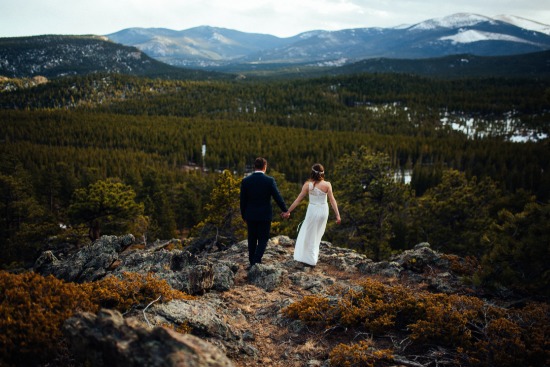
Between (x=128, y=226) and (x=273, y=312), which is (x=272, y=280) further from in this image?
(x=128, y=226)

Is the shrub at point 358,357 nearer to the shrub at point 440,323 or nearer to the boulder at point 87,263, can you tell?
A: the shrub at point 440,323

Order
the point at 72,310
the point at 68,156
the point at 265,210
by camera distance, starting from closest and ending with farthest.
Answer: the point at 72,310, the point at 265,210, the point at 68,156

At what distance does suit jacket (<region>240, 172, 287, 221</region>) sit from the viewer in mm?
8672

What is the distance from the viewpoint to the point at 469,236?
60.3ft

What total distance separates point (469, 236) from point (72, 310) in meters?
20.2

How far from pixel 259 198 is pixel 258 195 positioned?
0.10 metres

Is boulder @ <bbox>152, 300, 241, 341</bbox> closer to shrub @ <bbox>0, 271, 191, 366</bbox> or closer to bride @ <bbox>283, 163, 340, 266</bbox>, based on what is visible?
shrub @ <bbox>0, 271, 191, 366</bbox>

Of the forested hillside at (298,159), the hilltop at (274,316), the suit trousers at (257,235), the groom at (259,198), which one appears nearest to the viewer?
the hilltop at (274,316)

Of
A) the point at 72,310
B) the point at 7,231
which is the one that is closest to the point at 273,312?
the point at 72,310

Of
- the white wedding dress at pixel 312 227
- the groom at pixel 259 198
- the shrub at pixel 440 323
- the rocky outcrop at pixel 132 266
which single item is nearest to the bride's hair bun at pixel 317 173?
the white wedding dress at pixel 312 227

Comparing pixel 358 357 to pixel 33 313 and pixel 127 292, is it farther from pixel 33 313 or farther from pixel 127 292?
pixel 33 313

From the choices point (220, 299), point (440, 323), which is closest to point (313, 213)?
point (220, 299)

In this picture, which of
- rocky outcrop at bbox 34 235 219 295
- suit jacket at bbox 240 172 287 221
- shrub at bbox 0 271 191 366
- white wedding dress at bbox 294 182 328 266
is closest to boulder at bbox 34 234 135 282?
rocky outcrop at bbox 34 235 219 295

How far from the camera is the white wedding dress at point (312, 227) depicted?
970 centimetres
